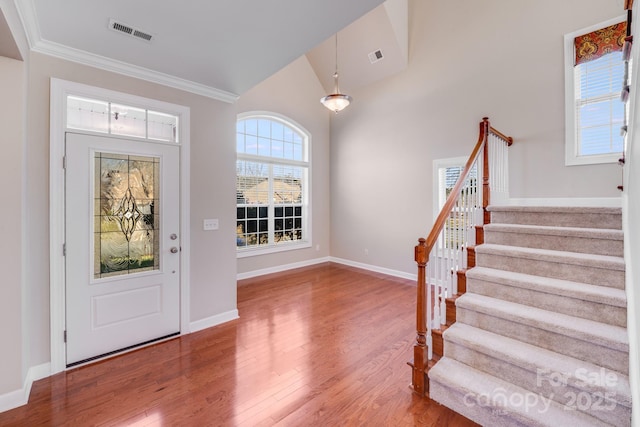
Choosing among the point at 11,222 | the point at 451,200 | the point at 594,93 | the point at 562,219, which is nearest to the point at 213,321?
the point at 11,222

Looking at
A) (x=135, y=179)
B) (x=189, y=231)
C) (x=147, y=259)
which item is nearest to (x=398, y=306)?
(x=189, y=231)

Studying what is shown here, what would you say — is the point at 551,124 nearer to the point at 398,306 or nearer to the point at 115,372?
the point at 398,306

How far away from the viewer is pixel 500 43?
412 centimetres

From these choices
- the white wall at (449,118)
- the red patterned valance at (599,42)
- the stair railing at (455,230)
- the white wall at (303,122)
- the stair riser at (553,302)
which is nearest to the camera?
the stair riser at (553,302)

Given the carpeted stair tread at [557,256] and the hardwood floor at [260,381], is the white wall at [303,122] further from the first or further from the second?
the carpeted stair tread at [557,256]

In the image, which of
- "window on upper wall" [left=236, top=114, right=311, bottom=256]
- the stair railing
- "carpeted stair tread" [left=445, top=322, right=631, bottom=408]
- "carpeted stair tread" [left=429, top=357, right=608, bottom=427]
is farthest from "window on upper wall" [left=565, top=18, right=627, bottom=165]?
"window on upper wall" [left=236, top=114, right=311, bottom=256]

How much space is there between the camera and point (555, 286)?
2066 millimetres

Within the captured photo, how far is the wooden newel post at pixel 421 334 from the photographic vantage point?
6.97ft

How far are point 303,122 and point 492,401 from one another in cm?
558

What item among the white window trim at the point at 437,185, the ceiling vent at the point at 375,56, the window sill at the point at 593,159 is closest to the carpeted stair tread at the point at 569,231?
the window sill at the point at 593,159

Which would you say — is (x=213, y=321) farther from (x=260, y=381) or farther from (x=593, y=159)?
(x=593, y=159)

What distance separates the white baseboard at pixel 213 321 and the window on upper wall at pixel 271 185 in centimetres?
185

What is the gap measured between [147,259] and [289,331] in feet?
5.48

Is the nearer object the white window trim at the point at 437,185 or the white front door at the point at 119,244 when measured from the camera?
the white front door at the point at 119,244
